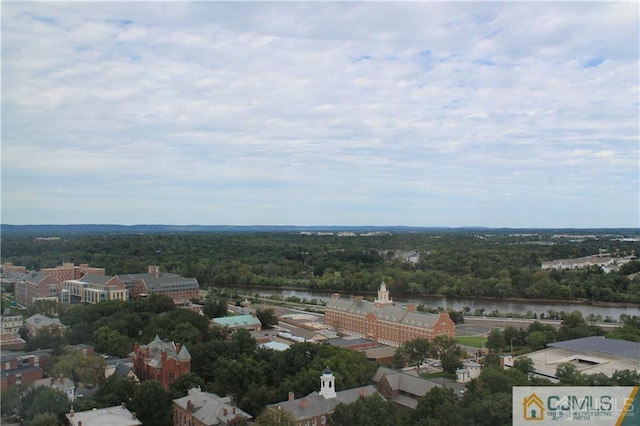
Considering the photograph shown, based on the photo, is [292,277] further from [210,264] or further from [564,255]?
[564,255]

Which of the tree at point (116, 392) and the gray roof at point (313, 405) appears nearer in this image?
the gray roof at point (313, 405)

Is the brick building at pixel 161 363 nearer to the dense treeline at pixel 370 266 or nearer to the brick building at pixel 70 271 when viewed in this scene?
the dense treeline at pixel 370 266

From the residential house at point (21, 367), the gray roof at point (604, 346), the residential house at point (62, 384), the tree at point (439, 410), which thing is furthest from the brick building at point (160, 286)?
the tree at point (439, 410)

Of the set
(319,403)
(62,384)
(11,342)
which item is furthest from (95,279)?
(319,403)

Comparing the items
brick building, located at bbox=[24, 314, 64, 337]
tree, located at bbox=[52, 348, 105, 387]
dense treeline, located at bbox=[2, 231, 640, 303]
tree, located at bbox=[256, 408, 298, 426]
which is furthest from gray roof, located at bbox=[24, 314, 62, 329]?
tree, located at bbox=[256, 408, 298, 426]

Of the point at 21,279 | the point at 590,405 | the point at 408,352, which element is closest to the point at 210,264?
the point at 21,279

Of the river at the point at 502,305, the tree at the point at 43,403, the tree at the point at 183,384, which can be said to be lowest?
the river at the point at 502,305
